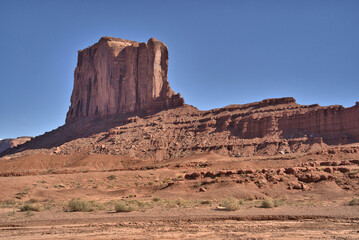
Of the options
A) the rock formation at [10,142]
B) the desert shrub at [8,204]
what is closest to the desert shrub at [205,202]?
the desert shrub at [8,204]

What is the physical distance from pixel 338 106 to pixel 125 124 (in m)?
38.7

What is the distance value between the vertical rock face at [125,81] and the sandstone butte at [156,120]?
221 millimetres

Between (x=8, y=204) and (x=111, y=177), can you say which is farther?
(x=111, y=177)

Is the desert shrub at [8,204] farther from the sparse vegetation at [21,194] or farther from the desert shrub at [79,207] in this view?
the desert shrub at [79,207]

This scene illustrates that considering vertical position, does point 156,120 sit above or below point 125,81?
below

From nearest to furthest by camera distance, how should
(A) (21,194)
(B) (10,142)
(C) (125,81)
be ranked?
(A) (21,194) → (C) (125,81) → (B) (10,142)

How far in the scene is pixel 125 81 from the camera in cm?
7744

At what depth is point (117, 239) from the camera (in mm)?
9695

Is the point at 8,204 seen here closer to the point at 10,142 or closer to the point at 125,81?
the point at 125,81

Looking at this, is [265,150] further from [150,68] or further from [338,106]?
[150,68]

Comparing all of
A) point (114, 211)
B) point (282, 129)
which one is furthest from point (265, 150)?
point (114, 211)

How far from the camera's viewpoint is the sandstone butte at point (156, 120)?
46.0 metres

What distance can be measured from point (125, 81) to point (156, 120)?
17570 mm

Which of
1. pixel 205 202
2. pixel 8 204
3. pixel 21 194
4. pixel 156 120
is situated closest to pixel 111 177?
pixel 21 194
